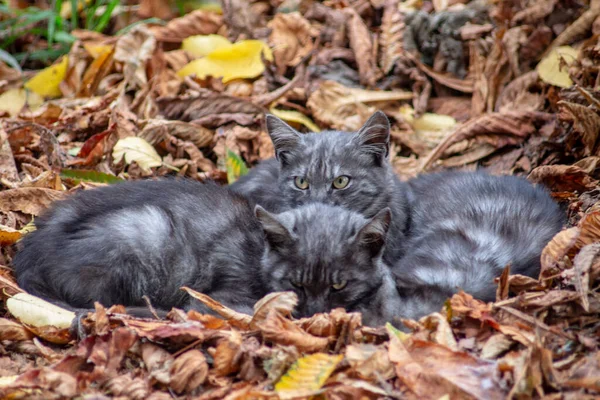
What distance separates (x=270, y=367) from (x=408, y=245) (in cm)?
193

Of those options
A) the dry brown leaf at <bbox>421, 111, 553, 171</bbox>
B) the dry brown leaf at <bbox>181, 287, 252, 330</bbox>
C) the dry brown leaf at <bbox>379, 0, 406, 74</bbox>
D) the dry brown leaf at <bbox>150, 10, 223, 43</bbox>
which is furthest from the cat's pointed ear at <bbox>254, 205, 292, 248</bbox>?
the dry brown leaf at <bbox>150, 10, 223, 43</bbox>

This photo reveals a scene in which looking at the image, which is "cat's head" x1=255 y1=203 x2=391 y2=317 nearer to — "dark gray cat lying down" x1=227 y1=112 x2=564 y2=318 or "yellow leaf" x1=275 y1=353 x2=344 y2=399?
"dark gray cat lying down" x1=227 y1=112 x2=564 y2=318

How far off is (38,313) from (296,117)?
343cm

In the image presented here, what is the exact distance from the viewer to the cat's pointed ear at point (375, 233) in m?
4.07

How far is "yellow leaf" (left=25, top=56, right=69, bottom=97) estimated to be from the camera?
738cm

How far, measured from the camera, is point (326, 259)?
4055 mm

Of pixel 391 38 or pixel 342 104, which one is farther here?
pixel 391 38

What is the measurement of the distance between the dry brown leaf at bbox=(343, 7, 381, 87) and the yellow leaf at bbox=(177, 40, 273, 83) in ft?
2.89

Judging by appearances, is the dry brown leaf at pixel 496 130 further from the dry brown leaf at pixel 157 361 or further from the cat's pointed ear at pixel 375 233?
the dry brown leaf at pixel 157 361

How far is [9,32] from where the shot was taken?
8258 mm

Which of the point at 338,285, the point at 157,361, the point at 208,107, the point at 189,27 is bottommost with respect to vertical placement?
the point at 157,361

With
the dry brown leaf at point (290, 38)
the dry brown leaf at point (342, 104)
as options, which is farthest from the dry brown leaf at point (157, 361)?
the dry brown leaf at point (290, 38)

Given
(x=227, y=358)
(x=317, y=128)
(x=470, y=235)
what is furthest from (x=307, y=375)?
(x=317, y=128)

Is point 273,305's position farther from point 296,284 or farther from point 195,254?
point 195,254
